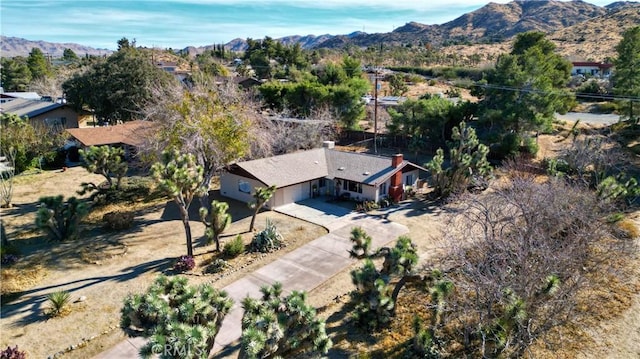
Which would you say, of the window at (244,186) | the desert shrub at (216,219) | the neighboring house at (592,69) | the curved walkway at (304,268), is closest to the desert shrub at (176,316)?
the curved walkway at (304,268)

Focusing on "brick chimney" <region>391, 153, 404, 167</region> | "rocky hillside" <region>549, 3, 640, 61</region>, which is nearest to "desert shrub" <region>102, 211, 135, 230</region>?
"brick chimney" <region>391, 153, 404, 167</region>

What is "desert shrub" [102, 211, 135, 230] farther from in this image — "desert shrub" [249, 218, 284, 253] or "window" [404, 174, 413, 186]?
"window" [404, 174, 413, 186]

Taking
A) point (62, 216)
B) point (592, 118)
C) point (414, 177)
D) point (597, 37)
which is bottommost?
point (414, 177)

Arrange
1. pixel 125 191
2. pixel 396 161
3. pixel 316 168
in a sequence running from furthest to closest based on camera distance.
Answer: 1. pixel 125 191
2. pixel 316 168
3. pixel 396 161

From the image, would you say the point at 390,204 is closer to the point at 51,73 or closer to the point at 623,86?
the point at 623,86

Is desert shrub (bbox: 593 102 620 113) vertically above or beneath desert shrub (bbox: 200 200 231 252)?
above

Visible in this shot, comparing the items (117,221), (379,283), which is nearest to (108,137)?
(117,221)

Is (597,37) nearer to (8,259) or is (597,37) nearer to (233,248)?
(233,248)
